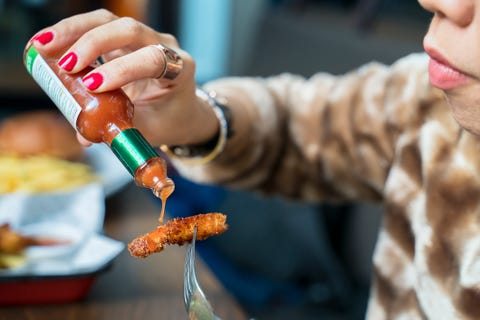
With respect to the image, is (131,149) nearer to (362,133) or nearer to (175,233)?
(175,233)

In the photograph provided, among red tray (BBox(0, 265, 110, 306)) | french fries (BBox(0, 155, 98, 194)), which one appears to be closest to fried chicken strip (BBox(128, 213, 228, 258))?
red tray (BBox(0, 265, 110, 306))

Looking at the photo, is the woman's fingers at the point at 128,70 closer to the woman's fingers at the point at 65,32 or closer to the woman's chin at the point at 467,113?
the woman's fingers at the point at 65,32

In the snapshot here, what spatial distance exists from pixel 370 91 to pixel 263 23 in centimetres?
265

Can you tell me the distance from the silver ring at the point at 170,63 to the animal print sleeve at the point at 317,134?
306 mm

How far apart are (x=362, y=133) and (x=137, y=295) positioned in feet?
1.40

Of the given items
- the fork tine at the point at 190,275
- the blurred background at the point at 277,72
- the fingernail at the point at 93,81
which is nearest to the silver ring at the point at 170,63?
the fingernail at the point at 93,81

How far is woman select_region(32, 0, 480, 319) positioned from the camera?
0.75 metres

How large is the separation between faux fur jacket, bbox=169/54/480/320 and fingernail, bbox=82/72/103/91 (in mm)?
456

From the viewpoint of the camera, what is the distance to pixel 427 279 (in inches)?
36.9

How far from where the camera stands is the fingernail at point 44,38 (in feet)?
2.52

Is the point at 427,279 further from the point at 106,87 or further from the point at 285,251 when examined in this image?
the point at 285,251

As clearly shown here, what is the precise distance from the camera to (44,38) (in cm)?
77

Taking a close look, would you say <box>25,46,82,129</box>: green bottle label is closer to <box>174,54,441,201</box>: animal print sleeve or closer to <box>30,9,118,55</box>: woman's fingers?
<box>30,9,118,55</box>: woman's fingers

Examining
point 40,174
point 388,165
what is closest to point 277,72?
point 40,174
